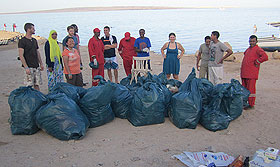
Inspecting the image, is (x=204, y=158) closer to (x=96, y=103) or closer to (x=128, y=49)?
(x=96, y=103)

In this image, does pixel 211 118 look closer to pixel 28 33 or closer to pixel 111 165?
pixel 111 165

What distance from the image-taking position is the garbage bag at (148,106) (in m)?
3.58

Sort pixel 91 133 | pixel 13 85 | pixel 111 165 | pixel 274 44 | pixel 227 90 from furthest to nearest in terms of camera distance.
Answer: pixel 274 44
pixel 13 85
pixel 227 90
pixel 91 133
pixel 111 165

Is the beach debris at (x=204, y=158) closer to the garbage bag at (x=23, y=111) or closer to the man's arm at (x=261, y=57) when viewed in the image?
the garbage bag at (x=23, y=111)

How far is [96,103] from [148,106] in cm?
76

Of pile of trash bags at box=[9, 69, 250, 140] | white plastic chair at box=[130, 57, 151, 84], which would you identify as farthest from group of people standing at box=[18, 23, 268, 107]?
pile of trash bags at box=[9, 69, 250, 140]

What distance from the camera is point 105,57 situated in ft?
19.6

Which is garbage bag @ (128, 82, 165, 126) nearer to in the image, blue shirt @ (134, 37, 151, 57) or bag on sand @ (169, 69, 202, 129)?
bag on sand @ (169, 69, 202, 129)

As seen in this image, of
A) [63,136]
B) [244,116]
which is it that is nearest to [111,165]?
[63,136]

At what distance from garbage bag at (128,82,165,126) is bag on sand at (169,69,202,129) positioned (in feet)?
0.70

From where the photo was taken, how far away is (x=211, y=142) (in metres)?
3.26

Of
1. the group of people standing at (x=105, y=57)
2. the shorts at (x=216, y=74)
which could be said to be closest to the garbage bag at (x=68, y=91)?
the group of people standing at (x=105, y=57)

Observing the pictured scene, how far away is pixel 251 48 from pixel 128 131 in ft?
9.00

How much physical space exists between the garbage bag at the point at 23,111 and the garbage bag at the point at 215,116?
2392 mm
